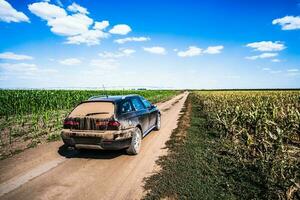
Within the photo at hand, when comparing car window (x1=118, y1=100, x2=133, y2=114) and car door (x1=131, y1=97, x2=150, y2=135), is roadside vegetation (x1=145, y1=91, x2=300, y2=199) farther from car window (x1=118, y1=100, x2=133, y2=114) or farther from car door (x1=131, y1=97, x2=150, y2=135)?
car window (x1=118, y1=100, x2=133, y2=114)

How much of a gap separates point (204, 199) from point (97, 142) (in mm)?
2986

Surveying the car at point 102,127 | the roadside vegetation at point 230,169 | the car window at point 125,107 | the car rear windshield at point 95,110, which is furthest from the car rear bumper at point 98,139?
the roadside vegetation at point 230,169

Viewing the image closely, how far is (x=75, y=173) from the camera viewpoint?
5.23 metres

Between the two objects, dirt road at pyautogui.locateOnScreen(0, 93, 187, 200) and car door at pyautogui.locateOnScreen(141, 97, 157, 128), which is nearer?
dirt road at pyautogui.locateOnScreen(0, 93, 187, 200)

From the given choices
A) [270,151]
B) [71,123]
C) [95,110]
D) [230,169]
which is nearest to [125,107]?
[95,110]

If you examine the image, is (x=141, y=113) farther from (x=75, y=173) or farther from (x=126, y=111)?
(x=75, y=173)

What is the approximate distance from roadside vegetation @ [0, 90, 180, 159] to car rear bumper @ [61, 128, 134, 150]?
2483 millimetres

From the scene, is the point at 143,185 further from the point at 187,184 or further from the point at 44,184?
the point at 44,184

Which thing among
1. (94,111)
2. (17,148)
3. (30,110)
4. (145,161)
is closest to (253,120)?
(145,161)

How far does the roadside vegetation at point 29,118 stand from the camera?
334 inches

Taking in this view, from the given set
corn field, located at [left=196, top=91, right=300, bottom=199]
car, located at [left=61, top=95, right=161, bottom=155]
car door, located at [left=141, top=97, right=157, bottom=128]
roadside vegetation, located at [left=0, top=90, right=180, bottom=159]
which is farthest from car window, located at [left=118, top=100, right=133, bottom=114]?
roadside vegetation, located at [left=0, top=90, right=180, bottom=159]

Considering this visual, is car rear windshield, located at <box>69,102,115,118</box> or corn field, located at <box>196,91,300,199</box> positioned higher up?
car rear windshield, located at <box>69,102,115,118</box>

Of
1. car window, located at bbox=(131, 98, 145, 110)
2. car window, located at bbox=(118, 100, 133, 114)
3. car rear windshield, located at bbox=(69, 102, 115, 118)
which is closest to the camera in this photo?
car rear windshield, located at bbox=(69, 102, 115, 118)

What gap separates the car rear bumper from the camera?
223 inches
